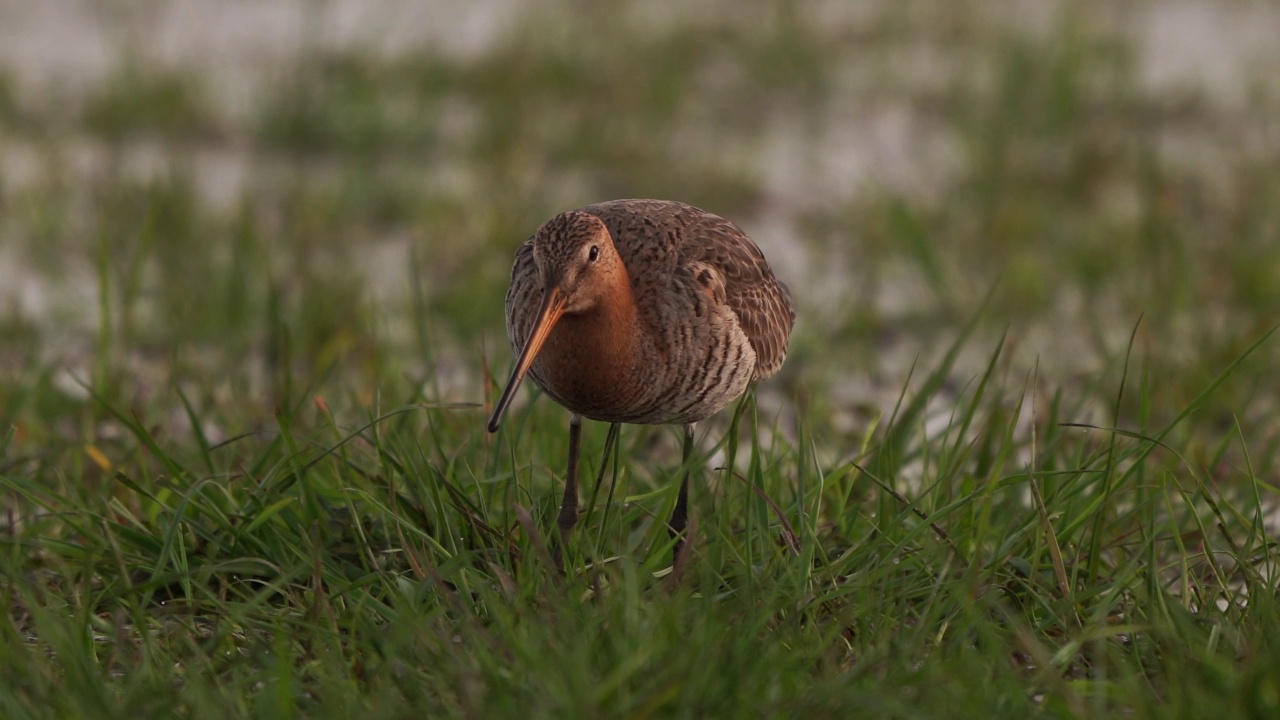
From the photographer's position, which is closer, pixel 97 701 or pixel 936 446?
pixel 97 701

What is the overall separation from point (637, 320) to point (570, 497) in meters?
0.44

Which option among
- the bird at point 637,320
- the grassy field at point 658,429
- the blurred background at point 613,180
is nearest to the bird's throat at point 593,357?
the bird at point 637,320

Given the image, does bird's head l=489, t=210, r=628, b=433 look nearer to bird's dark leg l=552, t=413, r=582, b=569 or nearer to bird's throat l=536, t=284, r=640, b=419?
bird's throat l=536, t=284, r=640, b=419

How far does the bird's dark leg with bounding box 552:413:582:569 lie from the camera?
12.1 ft

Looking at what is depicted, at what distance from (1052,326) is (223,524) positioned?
3825 millimetres

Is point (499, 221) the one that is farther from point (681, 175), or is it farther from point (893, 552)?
point (893, 552)

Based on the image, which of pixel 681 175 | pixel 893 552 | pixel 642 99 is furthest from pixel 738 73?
pixel 893 552

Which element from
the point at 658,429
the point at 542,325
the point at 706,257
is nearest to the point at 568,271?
the point at 542,325

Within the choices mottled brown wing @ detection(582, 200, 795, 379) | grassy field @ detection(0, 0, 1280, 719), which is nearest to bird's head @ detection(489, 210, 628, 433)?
mottled brown wing @ detection(582, 200, 795, 379)

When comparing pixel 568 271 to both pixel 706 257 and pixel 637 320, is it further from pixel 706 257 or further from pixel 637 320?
pixel 706 257

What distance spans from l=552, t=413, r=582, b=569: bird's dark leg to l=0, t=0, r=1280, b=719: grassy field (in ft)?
0.15

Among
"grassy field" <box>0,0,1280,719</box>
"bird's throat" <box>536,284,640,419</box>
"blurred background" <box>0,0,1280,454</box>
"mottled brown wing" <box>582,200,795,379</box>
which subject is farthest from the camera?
"blurred background" <box>0,0,1280,454</box>

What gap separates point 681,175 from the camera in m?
7.80

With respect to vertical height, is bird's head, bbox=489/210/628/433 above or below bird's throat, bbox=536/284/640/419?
above
